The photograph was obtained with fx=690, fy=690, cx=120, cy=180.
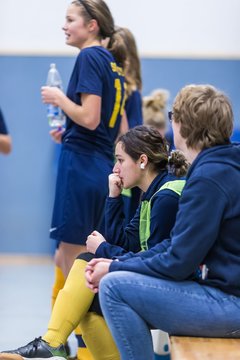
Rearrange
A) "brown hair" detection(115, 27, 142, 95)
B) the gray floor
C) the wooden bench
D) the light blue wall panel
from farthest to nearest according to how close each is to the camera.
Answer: the light blue wall panel, "brown hair" detection(115, 27, 142, 95), the gray floor, the wooden bench

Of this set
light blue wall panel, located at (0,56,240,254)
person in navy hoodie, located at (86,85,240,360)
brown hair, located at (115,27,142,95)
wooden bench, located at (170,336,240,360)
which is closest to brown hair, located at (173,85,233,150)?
person in navy hoodie, located at (86,85,240,360)

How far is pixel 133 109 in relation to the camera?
11.5 ft

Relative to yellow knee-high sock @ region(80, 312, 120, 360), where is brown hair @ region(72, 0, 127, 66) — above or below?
above

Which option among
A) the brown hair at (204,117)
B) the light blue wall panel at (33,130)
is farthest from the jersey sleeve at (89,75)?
the light blue wall panel at (33,130)

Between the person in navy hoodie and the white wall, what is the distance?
12.1 feet

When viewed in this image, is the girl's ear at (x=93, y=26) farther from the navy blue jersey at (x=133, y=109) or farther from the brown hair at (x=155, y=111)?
the brown hair at (x=155, y=111)

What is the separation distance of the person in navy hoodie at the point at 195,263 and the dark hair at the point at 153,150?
35cm

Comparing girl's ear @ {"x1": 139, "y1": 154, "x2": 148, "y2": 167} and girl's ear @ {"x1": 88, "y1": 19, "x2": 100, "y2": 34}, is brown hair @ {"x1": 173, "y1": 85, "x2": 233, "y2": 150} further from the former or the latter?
girl's ear @ {"x1": 88, "y1": 19, "x2": 100, "y2": 34}

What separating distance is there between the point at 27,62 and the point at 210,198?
3922 millimetres

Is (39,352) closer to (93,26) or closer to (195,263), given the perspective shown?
(195,263)

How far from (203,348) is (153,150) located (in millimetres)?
729

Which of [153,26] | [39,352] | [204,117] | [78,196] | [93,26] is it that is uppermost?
[93,26]

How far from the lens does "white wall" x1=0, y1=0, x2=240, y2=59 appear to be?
17.5 feet

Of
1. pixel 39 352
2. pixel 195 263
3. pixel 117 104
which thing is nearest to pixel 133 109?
pixel 117 104
